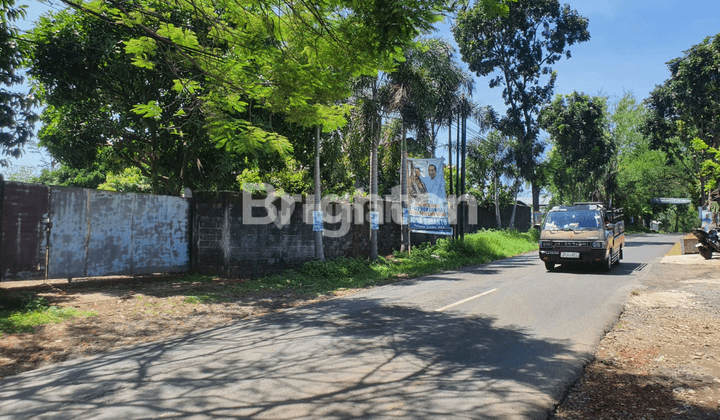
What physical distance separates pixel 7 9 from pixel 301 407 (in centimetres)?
924

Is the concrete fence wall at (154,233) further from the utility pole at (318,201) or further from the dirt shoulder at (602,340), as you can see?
the dirt shoulder at (602,340)

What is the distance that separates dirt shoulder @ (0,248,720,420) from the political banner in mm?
6771

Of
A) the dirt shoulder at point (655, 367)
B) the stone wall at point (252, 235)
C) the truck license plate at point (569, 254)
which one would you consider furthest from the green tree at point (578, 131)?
the dirt shoulder at point (655, 367)

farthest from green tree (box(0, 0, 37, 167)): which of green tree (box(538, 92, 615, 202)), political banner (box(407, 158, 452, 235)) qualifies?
green tree (box(538, 92, 615, 202))

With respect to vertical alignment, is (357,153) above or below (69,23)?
below

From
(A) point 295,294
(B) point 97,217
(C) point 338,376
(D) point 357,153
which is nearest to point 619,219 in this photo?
(D) point 357,153

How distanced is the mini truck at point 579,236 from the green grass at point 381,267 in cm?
342

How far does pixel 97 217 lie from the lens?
10039mm

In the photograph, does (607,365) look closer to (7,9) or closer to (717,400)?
(717,400)

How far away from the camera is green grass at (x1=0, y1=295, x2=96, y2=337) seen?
257 inches

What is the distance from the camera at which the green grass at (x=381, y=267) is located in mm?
11273

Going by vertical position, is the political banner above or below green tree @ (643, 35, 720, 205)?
below

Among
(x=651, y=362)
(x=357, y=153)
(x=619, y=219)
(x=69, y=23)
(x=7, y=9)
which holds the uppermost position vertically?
(x=69, y=23)

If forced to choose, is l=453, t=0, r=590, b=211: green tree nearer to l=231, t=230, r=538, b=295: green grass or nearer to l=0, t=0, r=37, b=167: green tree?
l=231, t=230, r=538, b=295: green grass
